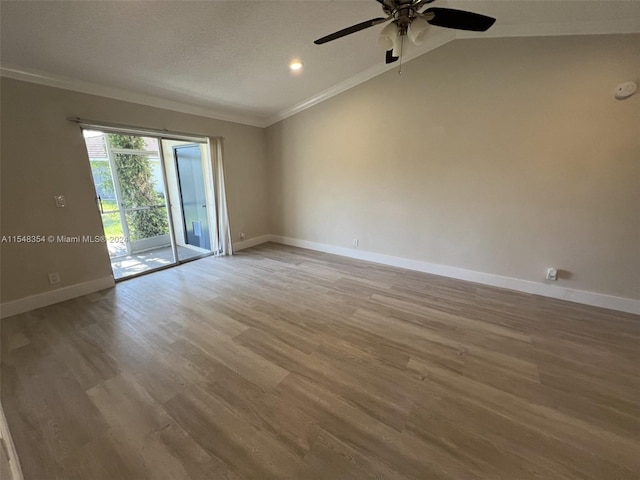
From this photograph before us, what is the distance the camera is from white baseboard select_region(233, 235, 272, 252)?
4908mm

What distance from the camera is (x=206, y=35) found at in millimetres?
2355

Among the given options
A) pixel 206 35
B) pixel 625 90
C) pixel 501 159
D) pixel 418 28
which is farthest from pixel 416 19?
pixel 625 90

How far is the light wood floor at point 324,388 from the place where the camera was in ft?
4.19

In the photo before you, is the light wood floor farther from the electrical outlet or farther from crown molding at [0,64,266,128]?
crown molding at [0,64,266,128]

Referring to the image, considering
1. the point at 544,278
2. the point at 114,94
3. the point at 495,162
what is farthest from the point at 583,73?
the point at 114,94

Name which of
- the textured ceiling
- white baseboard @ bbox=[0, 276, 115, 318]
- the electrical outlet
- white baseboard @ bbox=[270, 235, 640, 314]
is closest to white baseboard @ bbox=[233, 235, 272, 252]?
white baseboard @ bbox=[270, 235, 640, 314]

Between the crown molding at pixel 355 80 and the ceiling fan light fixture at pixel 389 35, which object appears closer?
the ceiling fan light fixture at pixel 389 35

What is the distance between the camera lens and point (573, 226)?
2.68 metres

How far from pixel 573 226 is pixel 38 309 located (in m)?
5.87

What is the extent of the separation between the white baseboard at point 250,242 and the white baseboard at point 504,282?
5.12 ft

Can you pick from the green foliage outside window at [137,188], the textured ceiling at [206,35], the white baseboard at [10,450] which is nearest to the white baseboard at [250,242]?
the green foliage outside window at [137,188]

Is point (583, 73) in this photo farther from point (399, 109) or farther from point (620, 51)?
point (399, 109)

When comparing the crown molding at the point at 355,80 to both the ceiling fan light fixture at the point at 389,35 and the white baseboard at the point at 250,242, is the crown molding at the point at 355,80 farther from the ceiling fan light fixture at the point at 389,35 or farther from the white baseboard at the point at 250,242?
the white baseboard at the point at 250,242

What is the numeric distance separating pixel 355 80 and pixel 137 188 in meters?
3.91
